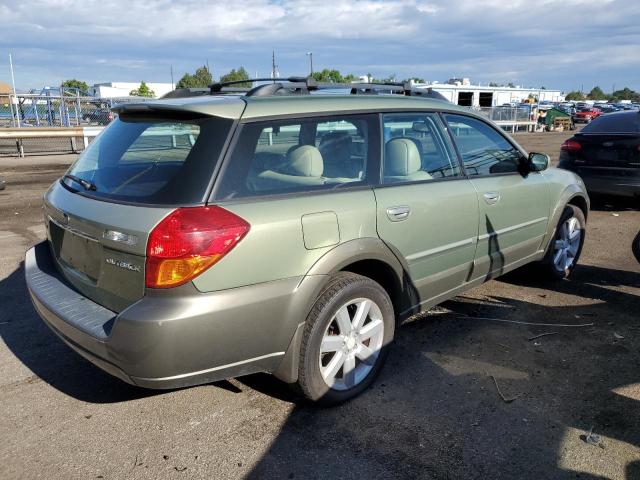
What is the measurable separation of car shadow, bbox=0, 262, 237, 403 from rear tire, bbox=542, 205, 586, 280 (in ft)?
11.0

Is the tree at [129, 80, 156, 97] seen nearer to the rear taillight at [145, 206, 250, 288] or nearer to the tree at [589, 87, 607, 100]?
the rear taillight at [145, 206, 250, 288]

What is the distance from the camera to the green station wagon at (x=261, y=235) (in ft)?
8.25

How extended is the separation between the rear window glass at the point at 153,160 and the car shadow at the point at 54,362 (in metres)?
1.22

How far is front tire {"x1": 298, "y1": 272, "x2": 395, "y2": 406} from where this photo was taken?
2918 mm

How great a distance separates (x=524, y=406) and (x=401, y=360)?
2.82ft

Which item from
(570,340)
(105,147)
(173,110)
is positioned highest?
(173,110)

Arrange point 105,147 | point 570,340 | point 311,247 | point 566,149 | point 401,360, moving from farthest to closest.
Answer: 1. point 566,149
2. point 570,340
3. point 401,360
4. point 105,147
5. point 311,247

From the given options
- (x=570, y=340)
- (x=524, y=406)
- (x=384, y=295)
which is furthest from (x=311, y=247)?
(x=570, y=340)

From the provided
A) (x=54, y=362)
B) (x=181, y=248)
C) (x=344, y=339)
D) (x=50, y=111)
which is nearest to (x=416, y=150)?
(x=344, y=339)

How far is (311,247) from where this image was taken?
2.81 meters

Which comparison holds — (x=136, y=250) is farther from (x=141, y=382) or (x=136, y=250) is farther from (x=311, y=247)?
(x=311, y=247)

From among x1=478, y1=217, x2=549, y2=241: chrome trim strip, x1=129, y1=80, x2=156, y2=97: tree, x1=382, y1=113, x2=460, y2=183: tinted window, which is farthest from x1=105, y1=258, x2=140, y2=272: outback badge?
x1=129, y1=80, x2=156, y2=97: tree

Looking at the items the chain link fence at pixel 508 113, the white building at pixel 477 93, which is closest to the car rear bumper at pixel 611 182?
the chain link fence at pixel 508 113

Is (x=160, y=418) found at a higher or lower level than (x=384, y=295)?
lower
